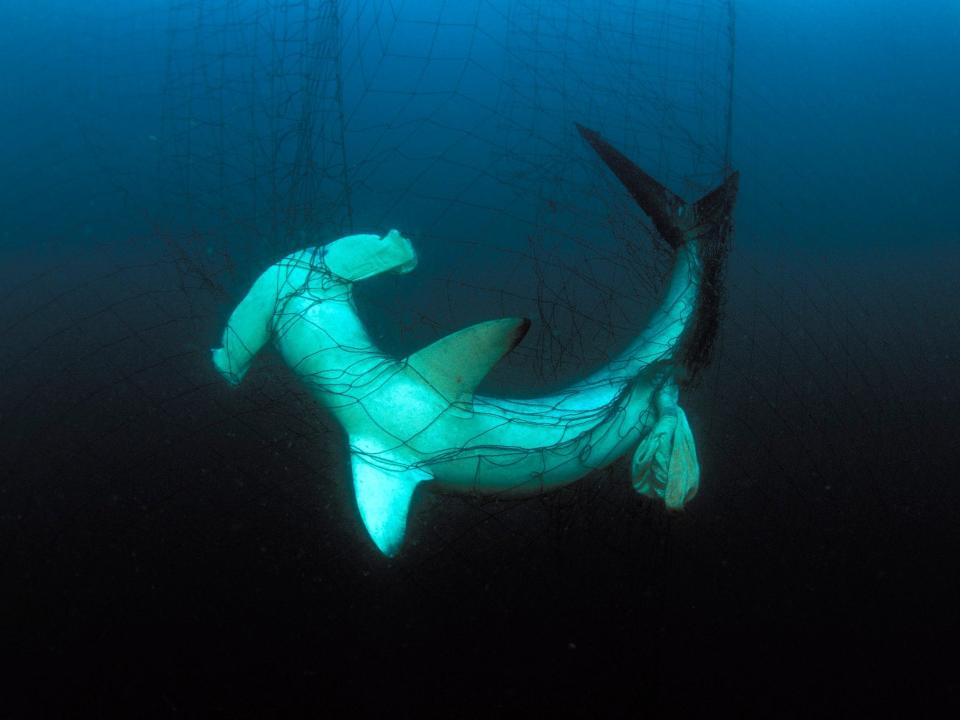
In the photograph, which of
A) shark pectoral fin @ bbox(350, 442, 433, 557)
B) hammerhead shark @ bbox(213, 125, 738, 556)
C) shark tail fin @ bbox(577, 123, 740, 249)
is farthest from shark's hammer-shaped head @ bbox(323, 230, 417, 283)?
shark tail fin @ bbox(577, 123, 740, 249)

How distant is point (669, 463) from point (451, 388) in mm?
412

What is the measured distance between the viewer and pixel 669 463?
1.22 meters

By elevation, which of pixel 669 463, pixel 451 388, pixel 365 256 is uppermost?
pixel 365 256

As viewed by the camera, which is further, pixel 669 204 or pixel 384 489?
pixel 669 204

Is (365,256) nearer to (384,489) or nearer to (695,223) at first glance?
(384,489)

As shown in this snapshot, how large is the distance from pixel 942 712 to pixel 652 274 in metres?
1.44

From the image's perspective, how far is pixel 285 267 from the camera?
1159 mm

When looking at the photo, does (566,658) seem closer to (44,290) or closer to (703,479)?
(703,479)

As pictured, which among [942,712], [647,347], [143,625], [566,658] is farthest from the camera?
[942,712]

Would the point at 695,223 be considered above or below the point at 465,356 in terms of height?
above

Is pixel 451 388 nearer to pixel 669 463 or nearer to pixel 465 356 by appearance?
pixel 465 356

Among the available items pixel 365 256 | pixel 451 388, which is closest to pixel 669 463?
pixel 451 388

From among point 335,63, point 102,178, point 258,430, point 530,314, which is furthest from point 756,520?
point 102,178

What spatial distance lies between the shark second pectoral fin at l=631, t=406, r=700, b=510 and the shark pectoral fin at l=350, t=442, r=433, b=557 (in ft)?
1.31
